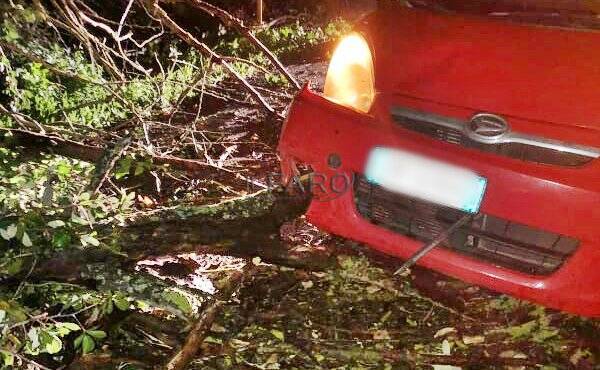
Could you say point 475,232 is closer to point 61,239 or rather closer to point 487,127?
point 487,127

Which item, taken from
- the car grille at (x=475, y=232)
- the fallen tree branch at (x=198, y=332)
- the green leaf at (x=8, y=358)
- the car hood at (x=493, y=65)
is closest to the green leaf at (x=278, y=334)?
the fallen tree branch at (x=198, y=332)

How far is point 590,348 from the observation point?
242cm

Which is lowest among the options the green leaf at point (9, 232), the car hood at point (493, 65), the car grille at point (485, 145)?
the green leaf at point (9, 232)

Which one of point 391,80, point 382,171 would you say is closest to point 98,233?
point 382,171

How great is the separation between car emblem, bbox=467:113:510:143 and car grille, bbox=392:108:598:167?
0.03 m

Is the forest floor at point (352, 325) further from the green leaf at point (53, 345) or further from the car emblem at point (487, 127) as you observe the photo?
the car emblem at point (487, 127)

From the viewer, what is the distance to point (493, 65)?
7.68ft

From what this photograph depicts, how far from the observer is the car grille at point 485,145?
2.16m

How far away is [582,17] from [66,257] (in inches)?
96.4

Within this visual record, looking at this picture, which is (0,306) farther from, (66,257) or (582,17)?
(582,17)

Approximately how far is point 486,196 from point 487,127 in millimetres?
263

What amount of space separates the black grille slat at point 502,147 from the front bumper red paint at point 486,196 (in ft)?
0.09

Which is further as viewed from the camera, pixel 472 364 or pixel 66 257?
pixel 66 257

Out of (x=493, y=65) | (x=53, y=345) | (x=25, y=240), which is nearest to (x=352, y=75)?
(x=493, y=65)
